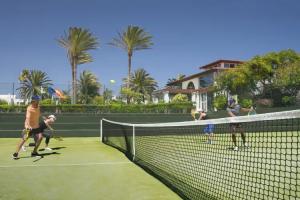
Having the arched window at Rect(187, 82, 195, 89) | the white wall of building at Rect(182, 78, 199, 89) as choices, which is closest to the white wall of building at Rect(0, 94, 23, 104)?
the white wall of building at Rect(182, 78, 199, 89)

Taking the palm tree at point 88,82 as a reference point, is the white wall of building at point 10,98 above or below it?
below

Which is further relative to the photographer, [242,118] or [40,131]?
[40,131]

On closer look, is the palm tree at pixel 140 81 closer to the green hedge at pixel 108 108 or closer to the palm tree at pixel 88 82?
the palm tree at pixel 88 82

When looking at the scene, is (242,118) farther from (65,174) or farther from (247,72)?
(247,72)

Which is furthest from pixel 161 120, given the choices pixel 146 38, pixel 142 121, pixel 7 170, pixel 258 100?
pixel 146 38

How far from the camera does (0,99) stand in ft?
83.8

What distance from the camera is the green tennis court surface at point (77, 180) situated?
5.67m

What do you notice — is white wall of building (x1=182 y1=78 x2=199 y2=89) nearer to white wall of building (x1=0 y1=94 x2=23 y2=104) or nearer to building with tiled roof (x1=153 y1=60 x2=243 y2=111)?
building with tiled roof (x1=153 y1=60 x2=243 y2=111)

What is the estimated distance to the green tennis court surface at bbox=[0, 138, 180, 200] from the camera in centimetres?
567

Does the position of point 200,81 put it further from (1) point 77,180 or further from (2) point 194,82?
(1) point 77,180

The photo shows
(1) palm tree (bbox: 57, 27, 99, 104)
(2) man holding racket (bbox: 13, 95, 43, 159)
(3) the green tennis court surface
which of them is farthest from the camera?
(1) palm tree (bbox: 57, 27, 99, 104)

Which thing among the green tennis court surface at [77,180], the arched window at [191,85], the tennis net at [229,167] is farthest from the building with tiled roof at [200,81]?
the green tennis court surface at [77,180]

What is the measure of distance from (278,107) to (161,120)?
722cm

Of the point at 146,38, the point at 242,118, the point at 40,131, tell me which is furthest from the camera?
the point at 146,38
